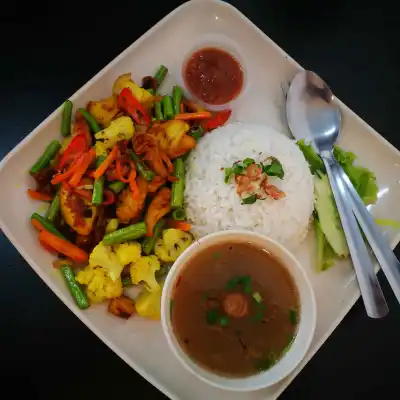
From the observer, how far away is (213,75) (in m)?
2.64

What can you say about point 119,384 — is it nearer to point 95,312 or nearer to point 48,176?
point 95,312

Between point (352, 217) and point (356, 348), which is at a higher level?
point (352, 217)

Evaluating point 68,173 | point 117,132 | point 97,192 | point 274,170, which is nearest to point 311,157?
point 274,170

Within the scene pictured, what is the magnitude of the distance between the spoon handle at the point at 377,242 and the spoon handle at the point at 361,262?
0.09 ft

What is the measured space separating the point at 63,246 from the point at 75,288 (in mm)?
185

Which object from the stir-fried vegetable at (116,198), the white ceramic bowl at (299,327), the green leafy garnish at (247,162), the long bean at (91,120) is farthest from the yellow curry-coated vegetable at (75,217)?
the green leafy garnish at (247,162)

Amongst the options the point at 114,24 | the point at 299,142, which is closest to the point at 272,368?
the point at 299,142

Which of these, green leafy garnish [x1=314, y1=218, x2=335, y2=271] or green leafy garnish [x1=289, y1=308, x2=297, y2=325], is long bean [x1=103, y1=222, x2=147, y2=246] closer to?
green leafy garnish [x1=289, y1=308, x2=297, y2=325]

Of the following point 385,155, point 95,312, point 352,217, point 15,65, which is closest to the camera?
point 95,312

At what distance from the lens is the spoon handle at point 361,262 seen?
90.4 inches

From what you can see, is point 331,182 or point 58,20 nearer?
point 331,182

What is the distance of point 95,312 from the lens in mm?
2225

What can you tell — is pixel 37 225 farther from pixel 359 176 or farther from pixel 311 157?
pixel 359 176

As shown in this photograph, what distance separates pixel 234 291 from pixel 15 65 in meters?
1.73
